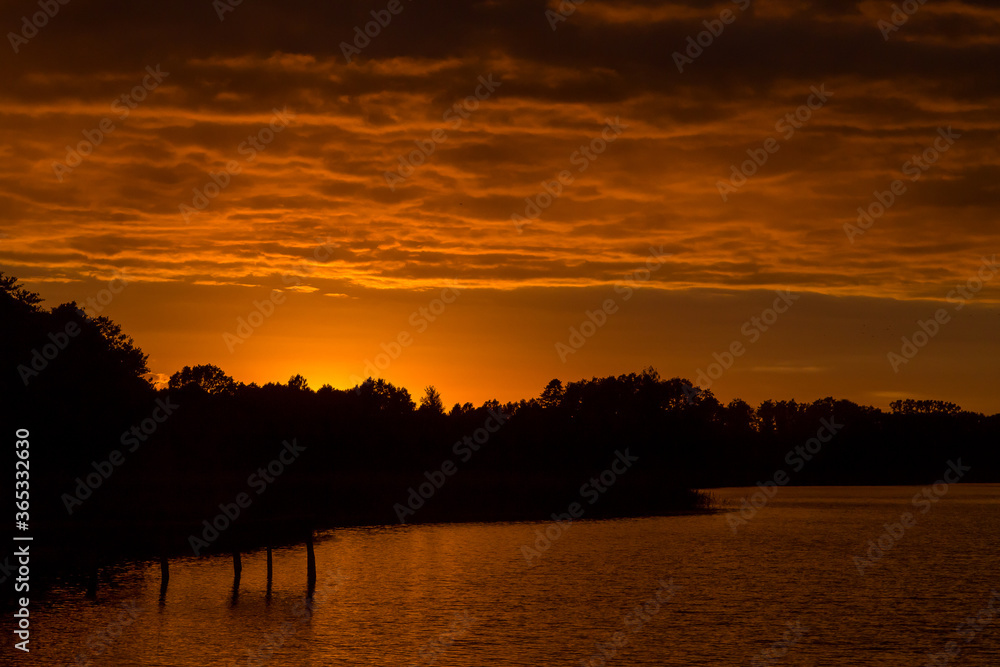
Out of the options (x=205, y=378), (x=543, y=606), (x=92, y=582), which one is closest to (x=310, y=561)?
(x=92, y=582)

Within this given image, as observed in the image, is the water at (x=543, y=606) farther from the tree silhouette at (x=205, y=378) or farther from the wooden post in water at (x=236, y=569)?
the tree silhouette at (x=205, y=378)

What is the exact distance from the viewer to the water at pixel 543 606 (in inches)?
1167

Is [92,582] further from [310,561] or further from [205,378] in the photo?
[205,378]

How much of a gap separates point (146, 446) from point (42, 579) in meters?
31.3

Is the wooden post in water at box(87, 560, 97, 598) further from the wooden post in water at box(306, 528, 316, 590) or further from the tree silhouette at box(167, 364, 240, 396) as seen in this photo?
the tree silhouette at box(167, 364, 240, 396)

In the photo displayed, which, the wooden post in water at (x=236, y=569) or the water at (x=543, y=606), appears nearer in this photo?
the water at (x=543, y=606)

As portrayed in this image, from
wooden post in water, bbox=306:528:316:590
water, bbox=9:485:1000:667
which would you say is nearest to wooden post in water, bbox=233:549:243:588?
water, bbox=9:485:1000:667

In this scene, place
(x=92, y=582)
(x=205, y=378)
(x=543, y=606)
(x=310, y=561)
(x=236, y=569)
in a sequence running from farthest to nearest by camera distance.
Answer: (x=205, y=378), (x=310, y=561), (x=236, y=569), (x=543, y=606), (x=92, y=582)

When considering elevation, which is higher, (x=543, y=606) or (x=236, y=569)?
(x=236, y=569)

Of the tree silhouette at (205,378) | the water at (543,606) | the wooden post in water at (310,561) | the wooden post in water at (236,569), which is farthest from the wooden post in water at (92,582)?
the tree silhouette at (205,378)

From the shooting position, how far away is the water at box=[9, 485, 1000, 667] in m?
29.6

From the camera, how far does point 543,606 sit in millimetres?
38906

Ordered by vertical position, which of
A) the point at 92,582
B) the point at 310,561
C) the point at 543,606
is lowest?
the point at 543,606

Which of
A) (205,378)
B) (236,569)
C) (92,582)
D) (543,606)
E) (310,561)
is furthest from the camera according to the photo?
(205,378)
